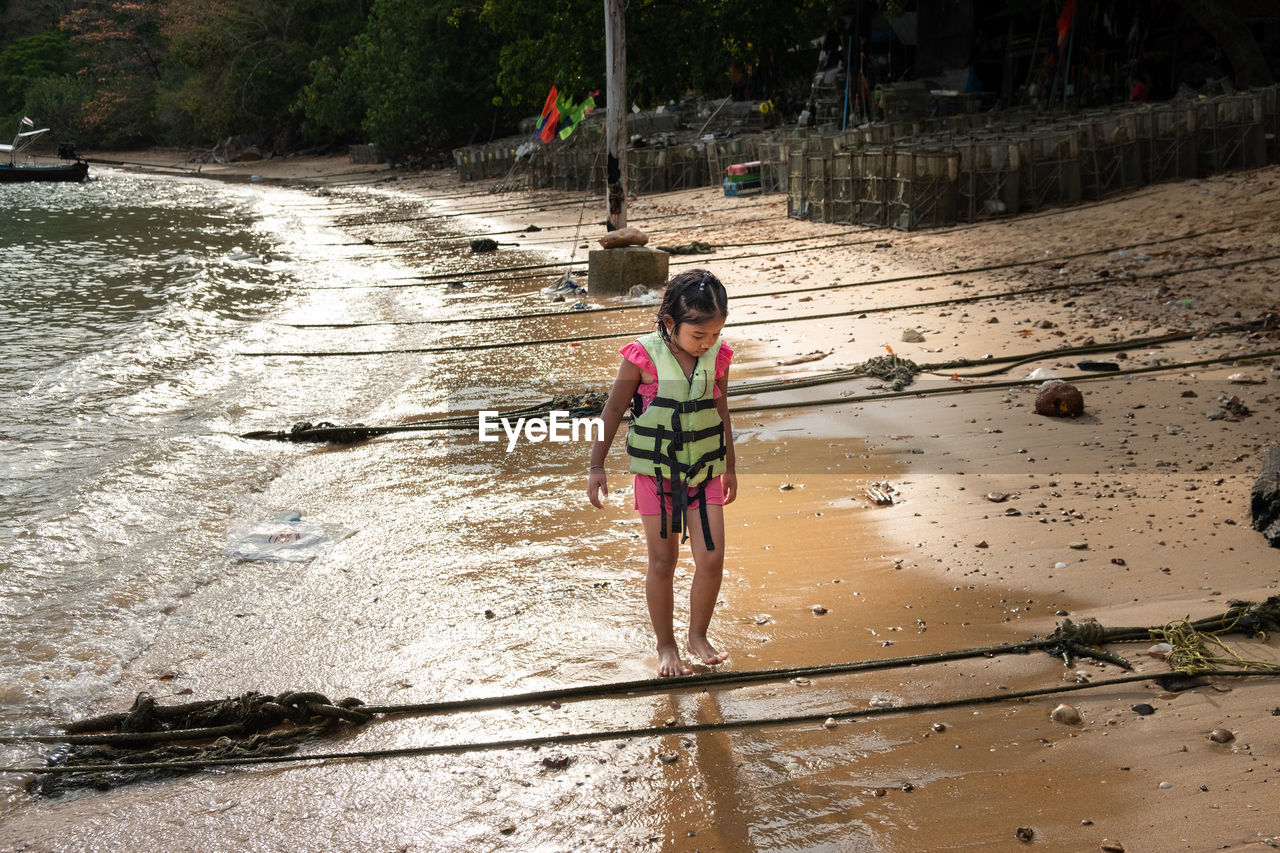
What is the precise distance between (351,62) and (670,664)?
41787 millimetres

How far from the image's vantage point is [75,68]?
63.8m

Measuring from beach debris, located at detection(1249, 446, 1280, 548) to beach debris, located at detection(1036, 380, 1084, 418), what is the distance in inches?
69.9

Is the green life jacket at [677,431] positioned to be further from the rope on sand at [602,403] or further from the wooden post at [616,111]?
the wooden post at [616,111]

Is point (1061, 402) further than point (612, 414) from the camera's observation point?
Yes

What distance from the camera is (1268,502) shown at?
14.6 ft

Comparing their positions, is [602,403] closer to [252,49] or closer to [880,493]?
[880,493]

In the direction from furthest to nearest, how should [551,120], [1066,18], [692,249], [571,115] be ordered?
[1066,18] < [571,115] < [551,120] < [692,249]

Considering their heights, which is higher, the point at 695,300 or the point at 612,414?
the point at 695,300

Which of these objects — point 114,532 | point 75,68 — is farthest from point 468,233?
point 75,68

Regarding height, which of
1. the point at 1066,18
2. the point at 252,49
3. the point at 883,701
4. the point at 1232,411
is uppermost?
the point at 252,49

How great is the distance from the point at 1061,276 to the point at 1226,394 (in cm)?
417

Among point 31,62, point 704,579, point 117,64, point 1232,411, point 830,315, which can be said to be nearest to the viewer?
point 704,579

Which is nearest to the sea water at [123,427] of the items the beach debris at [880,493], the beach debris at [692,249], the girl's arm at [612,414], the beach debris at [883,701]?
the girl's arm at [612,414]

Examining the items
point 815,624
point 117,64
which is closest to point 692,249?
point 815,624
